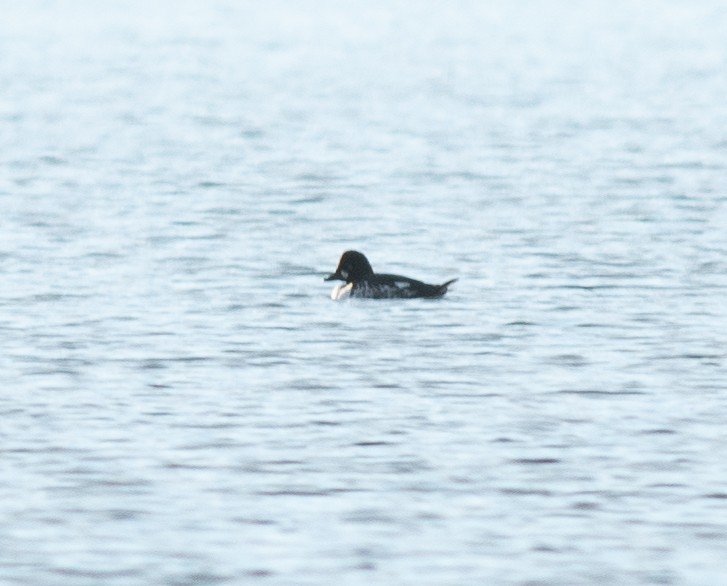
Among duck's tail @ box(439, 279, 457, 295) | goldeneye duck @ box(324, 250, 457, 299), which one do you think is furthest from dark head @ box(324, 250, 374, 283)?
duck's tail @ box(439, 279, 457, 295)

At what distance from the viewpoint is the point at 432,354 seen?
47.8ft

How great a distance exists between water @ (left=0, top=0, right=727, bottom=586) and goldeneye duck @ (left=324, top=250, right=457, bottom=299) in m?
0.14

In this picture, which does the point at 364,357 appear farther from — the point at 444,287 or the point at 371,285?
the point at 444,287

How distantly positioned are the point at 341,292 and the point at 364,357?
9.05ft

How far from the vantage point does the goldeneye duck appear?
16734mm

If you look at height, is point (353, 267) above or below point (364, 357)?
above

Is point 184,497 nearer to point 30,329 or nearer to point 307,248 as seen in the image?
point 30,329

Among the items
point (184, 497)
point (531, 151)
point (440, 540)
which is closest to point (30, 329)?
point (184, 497)

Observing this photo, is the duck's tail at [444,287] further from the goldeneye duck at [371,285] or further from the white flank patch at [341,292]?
the white flank patch at [341,292]

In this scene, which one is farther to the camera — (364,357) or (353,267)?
(353,267)

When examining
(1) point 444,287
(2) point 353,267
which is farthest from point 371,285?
(1) point 444,287

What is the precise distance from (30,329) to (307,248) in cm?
529

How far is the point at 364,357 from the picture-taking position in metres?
14.4

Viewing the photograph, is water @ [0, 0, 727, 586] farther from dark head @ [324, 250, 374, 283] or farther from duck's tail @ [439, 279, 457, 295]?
dark head @ [324, 250, 374, 283]
